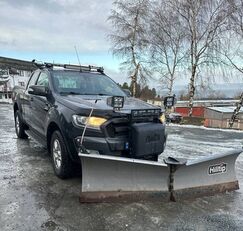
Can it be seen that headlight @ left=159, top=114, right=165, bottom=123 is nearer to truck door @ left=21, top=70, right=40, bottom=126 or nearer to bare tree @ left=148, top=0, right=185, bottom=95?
truck door @ left=21, top=70, right=40, bottom=126

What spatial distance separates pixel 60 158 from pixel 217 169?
2.34 meters

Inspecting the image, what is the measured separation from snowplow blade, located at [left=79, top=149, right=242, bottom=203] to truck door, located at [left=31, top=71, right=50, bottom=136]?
6.53ft

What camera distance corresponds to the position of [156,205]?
15.4 feet

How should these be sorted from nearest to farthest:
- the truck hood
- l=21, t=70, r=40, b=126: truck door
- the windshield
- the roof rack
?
the truck hood
the windshield
the roof rack
l=21, t=70, r=40, b=126: truck door

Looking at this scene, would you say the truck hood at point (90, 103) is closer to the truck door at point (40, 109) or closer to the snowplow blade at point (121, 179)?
the truck door at point (40, 109)

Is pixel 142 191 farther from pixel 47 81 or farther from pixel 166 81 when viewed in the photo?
pixel 166 81

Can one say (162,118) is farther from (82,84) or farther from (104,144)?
(82,84)

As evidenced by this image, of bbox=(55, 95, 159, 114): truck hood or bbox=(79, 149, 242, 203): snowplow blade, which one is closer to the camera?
bbox=(79, 149, 242, 203): snowplow blade

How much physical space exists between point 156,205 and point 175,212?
287 millimetres

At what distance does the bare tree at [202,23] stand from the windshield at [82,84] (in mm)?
19344

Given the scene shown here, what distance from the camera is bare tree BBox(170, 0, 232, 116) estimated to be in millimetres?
24453

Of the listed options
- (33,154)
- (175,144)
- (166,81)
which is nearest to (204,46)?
(166,81)

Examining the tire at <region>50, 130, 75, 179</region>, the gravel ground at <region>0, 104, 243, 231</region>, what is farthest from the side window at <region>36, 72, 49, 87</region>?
the gravel ground at <region>0, 104, 243, 231</region>

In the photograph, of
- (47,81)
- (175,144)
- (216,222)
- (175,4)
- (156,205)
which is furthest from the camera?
(175,4)
